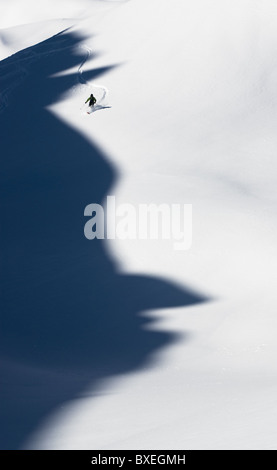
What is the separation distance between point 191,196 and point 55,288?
18.8 ft

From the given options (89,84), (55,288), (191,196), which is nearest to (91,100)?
A: (89,84)

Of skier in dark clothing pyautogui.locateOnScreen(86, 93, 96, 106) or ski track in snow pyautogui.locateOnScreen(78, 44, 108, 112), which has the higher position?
ski track in snow pyautogui.locateOnScreen(78, 44, 108, 112)

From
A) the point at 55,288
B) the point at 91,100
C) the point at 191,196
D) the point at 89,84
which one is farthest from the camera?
the point at 89,84

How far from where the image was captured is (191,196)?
21.3 m

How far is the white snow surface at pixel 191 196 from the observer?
10.2 meters

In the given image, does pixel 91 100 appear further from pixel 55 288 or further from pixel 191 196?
pixel 55 288

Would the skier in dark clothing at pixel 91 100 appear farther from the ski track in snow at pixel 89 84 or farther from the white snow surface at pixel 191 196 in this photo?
the white snow surface at pixel 191 196

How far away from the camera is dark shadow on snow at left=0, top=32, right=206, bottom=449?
1238cm

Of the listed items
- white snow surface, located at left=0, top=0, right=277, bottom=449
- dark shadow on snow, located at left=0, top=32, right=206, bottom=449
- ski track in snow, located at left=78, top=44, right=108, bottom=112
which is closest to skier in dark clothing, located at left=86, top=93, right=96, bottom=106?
ski track in snow, located at left=78, top=44, right=108, bottom=112

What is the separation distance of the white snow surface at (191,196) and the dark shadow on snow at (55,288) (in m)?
0.27

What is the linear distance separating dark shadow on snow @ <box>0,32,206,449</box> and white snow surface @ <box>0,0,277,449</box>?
0.89 feet

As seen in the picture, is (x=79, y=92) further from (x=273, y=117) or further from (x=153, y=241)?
(x=153, y=241)

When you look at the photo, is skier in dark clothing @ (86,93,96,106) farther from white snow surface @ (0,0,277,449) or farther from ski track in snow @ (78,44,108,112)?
white snow surface @ (0,0,277,449)

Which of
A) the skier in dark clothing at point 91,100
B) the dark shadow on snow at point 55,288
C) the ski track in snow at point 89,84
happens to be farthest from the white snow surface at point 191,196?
the skier in dark clothing at point 91,100
